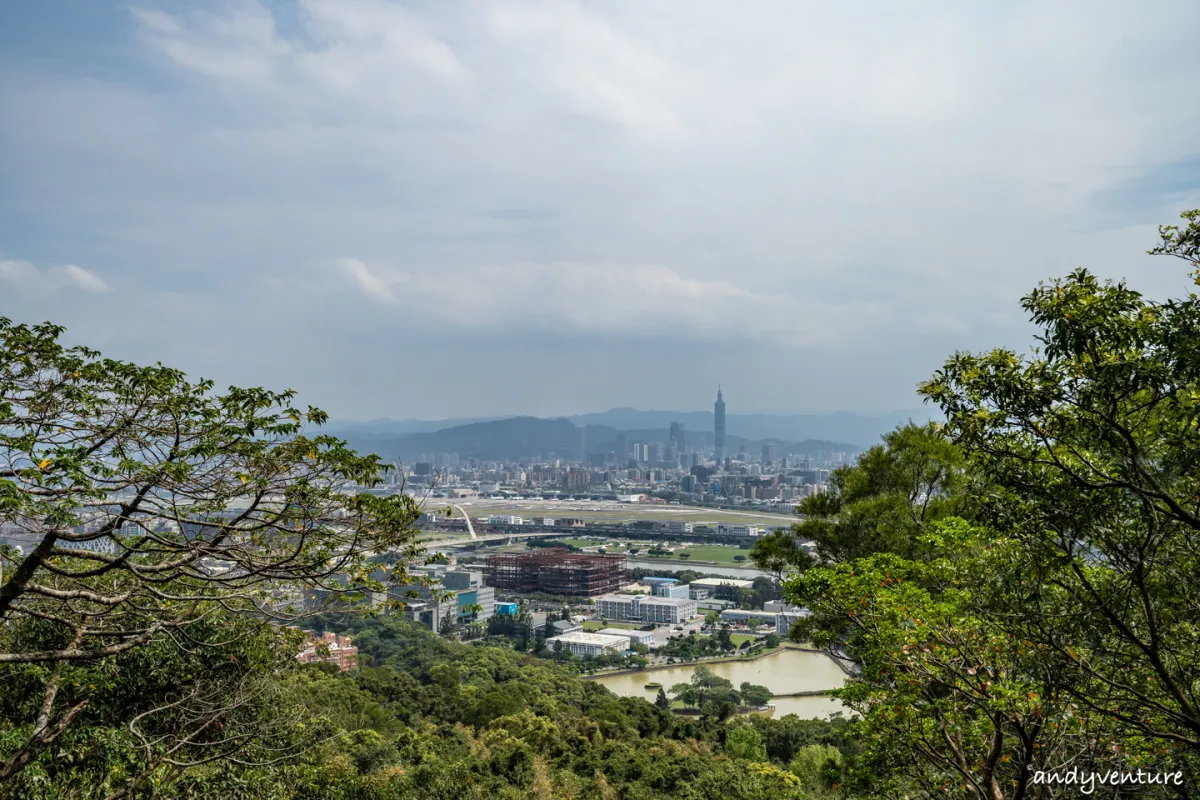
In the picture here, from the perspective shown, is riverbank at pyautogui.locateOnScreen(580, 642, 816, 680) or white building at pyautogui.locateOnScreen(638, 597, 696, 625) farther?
white building at pyautogui.locateOnScreen(638, 597, 696, 625)

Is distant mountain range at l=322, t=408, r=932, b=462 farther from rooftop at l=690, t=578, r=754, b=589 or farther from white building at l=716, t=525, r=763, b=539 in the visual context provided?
rooftop at l=690, t=578, r=754, b=589

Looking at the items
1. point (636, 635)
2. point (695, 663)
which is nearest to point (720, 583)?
point (636, 635)

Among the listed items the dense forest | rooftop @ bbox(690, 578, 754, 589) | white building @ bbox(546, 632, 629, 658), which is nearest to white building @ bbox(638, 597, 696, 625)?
white building @ bbox(546, 632, 629, 658)

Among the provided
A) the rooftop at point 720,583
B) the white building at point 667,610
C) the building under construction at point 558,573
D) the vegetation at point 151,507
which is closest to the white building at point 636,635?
the white building at point 667,610

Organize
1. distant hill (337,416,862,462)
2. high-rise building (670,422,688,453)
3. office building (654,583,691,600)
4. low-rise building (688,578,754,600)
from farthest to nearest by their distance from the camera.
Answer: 1. high-rise building (670,422,688,453)
2. distant hill (337,416,862,462)
3. low-rise building (688,578,754,600)
4. office building (654,583,691,600)

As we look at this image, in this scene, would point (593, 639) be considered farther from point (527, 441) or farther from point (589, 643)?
point (527, 441)
